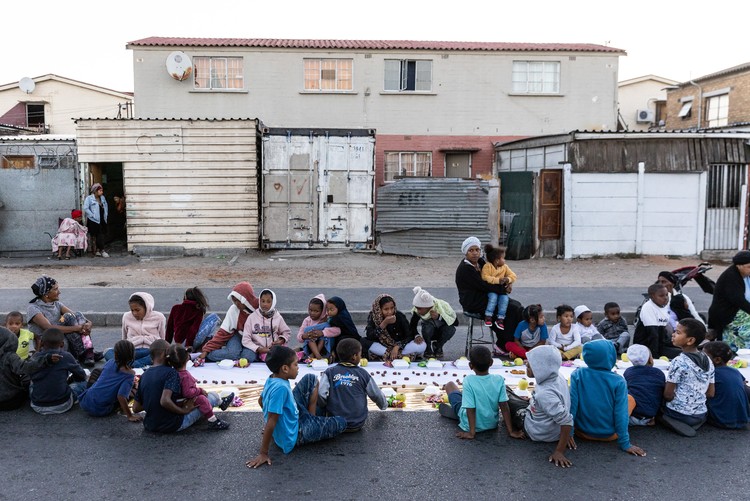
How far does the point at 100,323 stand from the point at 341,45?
1586cm

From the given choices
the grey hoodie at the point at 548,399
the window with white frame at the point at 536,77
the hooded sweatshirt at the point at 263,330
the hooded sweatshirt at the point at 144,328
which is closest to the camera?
the grey hoodie at the point at 548,399

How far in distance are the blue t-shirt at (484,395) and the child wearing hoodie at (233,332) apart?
10.5ft

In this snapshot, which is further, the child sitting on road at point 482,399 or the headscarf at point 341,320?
the headscarf at point 341,320

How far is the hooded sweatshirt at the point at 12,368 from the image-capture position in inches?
226

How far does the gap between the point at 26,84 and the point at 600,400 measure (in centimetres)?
3512

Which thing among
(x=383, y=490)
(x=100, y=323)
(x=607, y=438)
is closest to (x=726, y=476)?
(x=607, y=438)

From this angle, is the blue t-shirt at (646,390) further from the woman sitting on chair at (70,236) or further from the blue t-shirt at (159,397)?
the woman sitting on chair at (70,236)

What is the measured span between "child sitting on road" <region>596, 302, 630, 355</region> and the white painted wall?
1642 centimetres

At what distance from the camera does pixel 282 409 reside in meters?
4.81

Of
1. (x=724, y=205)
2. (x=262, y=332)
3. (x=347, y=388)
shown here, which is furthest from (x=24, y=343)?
(x=724, y=205)

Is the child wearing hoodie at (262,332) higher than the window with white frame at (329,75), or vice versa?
the window with white frame at (329,75)

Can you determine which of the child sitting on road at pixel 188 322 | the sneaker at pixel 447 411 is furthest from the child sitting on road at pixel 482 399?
the child sitting on road at pixel 188 322

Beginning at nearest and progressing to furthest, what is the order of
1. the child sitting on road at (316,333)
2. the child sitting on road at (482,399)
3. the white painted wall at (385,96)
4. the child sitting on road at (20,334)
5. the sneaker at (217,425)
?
the child sitting on road at (482,399) < the sneaker at (217,425) < the child sitting on road at (20,334) < the child sitting on road at (316,333) < the white painted wall at (385,96)

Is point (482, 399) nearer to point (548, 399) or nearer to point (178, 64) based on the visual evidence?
point (548, 399)
